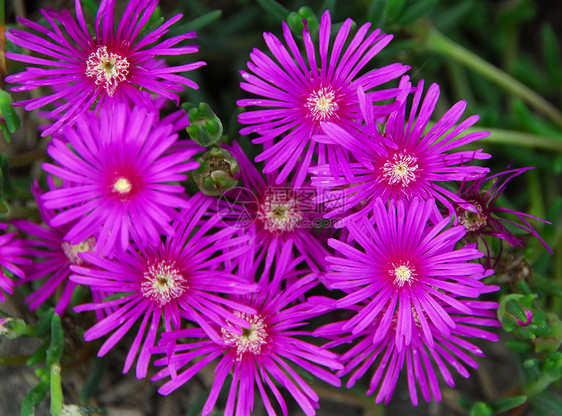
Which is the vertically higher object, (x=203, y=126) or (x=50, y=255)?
(x=203, y=126)

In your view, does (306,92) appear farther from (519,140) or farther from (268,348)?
(519,140)

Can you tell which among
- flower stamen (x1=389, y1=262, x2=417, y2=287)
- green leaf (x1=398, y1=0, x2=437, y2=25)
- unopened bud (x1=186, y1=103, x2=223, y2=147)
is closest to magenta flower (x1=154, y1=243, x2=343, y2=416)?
flower stamen (x1=389, y1=262, x2=417, y2=287)

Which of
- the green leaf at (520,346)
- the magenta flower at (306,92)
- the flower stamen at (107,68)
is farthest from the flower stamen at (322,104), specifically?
the green leaf at (520,346)

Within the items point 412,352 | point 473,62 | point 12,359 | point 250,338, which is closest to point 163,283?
point 250,338

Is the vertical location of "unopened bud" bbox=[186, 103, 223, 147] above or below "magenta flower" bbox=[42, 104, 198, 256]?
above

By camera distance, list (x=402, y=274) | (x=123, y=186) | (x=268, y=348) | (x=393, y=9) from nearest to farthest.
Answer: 1. (x=123, y=186)
2. (x=402, y=274)
3. (x=268, y=348)
4. (x=393, y=9)

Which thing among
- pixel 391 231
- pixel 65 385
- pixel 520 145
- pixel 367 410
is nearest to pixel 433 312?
pixel 391 231

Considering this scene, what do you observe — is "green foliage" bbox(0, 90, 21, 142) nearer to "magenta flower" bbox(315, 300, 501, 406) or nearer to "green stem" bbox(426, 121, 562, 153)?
"magenta flower" bbox(315, 300, 501, 406)
